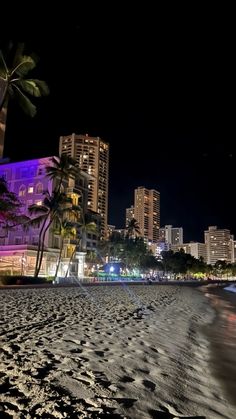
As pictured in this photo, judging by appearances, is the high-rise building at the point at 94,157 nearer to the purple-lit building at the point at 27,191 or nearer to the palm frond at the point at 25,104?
the purple-lit building at the point at 27,191

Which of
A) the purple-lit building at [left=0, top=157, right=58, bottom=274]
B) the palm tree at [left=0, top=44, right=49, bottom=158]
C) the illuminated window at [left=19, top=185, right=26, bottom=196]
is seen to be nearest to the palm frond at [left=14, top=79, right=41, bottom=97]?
the palm tree at [left=0, top=44, right=49, bottom=158]

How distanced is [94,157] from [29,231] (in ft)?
402

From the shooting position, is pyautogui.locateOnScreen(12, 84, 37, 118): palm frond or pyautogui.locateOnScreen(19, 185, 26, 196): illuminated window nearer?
pyautogui.locateOnScreen(12, 84, 37, 118): palm frond

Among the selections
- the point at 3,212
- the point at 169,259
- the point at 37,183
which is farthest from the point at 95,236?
the point at 3,212

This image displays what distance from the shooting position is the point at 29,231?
58406 millimetres

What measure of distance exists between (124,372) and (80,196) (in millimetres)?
66332

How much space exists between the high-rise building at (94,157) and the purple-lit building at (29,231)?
105 meters

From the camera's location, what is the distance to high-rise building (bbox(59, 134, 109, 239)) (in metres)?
175

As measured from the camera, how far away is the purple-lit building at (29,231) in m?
50.2

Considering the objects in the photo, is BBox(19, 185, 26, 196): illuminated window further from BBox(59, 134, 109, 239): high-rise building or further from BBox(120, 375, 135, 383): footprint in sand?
BBox(59, 134, 109, 239): high-rise building

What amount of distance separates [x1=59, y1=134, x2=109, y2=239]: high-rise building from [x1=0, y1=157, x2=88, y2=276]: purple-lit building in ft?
344

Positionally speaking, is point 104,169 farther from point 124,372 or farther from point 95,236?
point 124,372

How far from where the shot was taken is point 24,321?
10008mm

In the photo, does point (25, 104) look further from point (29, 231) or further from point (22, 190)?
point (22, 190)
